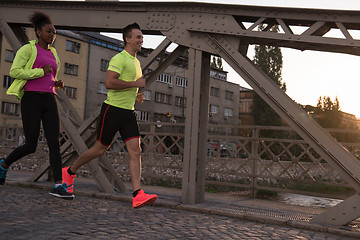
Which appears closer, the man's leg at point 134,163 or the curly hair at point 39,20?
the man's leg at point 134,163

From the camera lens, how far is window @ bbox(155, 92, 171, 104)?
6138 centimetres

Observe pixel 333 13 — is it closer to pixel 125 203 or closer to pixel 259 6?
pixel 259 6

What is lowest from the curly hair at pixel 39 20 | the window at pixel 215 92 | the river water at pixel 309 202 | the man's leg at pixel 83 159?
the river water at pixel 309 202

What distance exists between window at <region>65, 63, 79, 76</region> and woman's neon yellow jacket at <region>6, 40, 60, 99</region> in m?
43.3

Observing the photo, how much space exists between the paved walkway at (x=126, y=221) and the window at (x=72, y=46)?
42.9m

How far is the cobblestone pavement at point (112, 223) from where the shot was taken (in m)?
4.02

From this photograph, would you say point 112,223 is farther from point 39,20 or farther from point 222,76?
point 222,76

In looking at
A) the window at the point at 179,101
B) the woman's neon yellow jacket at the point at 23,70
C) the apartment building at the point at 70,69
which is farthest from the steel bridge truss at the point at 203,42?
the window at the point at 179,101

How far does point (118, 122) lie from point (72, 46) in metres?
44.6

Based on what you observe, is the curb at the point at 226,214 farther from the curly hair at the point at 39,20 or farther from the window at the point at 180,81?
the window at the point at 180,81

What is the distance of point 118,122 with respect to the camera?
5305 millimetres

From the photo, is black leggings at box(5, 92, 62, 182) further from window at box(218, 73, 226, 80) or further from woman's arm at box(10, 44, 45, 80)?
window at box(218, 73, 226, 80)

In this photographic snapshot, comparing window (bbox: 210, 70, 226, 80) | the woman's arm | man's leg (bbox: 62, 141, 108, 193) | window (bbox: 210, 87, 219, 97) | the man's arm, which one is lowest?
man's leg (bbox: 62, 141, 108, 193)

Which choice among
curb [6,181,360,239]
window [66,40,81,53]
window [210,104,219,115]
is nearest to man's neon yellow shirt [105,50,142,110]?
curb [6,181,360,239]
